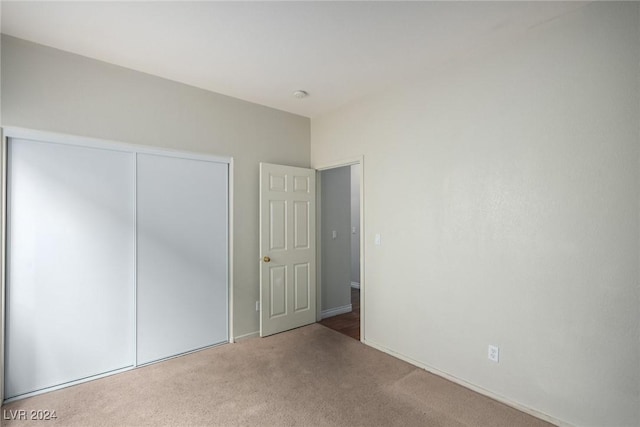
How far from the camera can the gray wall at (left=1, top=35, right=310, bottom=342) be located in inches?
90.8

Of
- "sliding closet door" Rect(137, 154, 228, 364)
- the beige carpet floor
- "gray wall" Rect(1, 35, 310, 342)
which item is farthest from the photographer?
"sliding closet door" Rect(137, 154, 228, 364)

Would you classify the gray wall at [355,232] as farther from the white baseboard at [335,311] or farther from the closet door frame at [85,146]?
the closet door frame at [85,146]

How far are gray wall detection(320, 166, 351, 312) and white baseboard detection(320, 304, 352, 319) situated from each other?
1.3 inches

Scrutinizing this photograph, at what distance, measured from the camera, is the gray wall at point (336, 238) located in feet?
13.8

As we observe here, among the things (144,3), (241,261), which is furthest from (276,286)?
(144,3)

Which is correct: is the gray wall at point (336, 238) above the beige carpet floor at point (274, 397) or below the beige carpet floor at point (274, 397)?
above

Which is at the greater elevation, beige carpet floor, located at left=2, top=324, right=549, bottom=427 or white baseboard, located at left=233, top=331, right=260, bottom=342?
white baseboard, located at left=233, top=331, right=260, bottom=342

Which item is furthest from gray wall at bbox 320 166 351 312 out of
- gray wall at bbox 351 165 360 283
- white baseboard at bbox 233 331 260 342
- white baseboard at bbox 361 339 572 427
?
gray wall at bbox 351 165 360 283

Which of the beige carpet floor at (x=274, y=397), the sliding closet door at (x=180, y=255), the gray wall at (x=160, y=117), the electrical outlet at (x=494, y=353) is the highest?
the gray wall at (x=160, y=117)

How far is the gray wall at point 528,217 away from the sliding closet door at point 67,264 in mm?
2447

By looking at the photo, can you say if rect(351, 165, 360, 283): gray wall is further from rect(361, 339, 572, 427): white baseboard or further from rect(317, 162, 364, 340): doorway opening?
rect(361, 339, 572, 427): white baseboard

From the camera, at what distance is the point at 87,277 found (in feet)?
8.39

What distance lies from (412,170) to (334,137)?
3.93 ft

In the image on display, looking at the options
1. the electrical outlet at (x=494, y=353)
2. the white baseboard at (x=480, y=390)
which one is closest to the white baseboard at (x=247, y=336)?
the white baseboard at (x=480, y=390)
